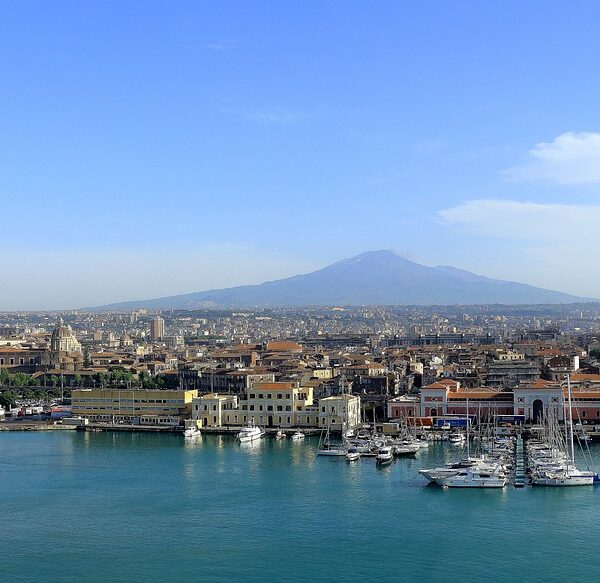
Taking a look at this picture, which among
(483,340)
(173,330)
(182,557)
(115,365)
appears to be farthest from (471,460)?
(173,330)

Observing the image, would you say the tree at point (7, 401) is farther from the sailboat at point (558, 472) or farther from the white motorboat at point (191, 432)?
the sailboat at point (558, 472)

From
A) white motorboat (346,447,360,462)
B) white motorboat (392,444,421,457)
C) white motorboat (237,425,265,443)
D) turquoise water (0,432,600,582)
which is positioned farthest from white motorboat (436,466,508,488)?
white motorboat (237,425,265,443)

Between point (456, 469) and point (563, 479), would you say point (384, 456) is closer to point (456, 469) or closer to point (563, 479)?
point (456, 469)

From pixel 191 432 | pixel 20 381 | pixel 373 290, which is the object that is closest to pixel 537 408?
pixel 191 432

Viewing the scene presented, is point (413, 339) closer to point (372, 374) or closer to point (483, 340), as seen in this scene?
point (483, 340)

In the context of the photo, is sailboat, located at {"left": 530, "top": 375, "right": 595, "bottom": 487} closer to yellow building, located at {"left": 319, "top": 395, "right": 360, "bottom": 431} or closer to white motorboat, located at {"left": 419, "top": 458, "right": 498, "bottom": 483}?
white motorboat, located at {"left": 419, "top": 458, "right": 498, "bottom": 483}

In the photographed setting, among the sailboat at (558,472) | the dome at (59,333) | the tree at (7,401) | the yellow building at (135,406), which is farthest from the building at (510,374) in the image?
the dome at (59,333)
